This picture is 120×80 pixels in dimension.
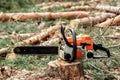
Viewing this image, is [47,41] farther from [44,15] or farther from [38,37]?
[44,15]

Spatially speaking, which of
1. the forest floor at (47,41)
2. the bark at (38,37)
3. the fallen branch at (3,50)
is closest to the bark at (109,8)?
the forest floor at (47,41)

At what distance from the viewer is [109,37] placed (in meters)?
6.48

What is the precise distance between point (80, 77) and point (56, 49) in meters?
0.48

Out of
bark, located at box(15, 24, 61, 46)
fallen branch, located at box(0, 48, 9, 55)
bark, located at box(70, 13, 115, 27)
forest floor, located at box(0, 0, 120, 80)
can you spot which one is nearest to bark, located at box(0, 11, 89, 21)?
forest floor, located at box(0, 0, 120, 80)

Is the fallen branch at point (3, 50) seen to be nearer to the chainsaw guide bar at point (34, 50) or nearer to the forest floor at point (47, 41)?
the forest floor at point (47, 41)

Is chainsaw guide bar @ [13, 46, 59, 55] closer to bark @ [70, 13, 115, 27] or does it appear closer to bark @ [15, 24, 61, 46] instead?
bark @ [15, 24, 61, 46]

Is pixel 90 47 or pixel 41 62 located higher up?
pixel 90 47

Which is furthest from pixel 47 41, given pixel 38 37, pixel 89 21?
pixel 89 21

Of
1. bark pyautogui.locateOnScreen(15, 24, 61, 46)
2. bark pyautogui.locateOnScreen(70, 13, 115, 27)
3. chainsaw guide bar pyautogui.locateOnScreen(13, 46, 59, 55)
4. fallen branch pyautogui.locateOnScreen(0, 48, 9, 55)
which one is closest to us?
chainsaw guide bar pyautogui.locateOnScreen(13, 46, 59, 55)

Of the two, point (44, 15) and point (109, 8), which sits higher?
point (109, 8)

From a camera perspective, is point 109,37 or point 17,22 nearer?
point 109,37

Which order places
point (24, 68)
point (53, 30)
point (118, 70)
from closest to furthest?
point (118, 70) < point (24, 68) < point (53, 30)

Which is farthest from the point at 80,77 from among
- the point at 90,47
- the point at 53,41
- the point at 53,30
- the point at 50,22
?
the point at 50,22

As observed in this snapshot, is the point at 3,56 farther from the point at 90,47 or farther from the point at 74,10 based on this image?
the point at 74,10
